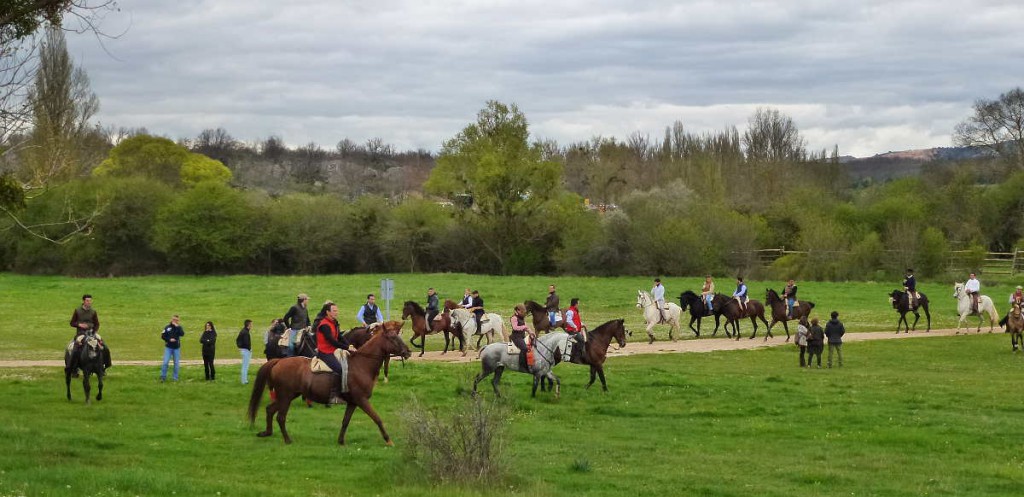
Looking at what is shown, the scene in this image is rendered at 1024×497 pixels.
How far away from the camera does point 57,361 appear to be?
3177 cm

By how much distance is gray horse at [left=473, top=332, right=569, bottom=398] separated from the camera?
2388 cm

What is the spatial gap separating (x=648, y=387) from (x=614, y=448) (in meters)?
7.31

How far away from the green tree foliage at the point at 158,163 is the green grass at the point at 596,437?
64266mm

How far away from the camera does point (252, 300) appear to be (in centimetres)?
5594

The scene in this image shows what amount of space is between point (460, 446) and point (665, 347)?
2234cm

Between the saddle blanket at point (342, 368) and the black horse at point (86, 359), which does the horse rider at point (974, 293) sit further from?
the black horse at point (86, 359)

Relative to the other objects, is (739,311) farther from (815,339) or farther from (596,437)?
(596,437)

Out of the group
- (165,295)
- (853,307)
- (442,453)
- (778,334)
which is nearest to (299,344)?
(442,453)

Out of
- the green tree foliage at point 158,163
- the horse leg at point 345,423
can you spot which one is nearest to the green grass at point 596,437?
the horse leg at point 345,423

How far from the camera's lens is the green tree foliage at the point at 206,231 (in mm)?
73250

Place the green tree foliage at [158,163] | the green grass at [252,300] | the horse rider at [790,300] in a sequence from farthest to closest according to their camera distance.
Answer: the green tree foliage at [158,163] → the green grass at [252,300] → the horse rider at [790,300]

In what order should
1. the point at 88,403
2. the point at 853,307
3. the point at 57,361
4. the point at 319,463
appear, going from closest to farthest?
the point at 319,463 < the point at 88,403 < the point at 57,361 < the point at 853,307

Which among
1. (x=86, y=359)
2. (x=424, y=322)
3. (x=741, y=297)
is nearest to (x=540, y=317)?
(x=424, y=322)

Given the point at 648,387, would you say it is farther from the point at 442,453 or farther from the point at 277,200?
the point at 277,200
